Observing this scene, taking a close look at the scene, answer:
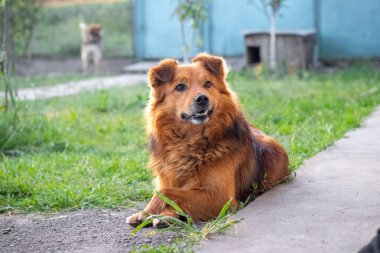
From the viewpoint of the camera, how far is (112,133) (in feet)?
26.6

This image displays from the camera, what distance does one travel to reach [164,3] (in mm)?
15625

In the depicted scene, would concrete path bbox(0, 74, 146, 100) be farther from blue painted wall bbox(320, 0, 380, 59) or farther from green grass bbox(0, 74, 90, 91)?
blue painted wall bbox(320, 0, 380, 59)

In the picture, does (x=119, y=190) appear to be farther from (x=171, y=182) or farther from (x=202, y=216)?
(x=202, y=216)

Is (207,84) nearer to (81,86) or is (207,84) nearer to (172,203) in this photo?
(172,203)

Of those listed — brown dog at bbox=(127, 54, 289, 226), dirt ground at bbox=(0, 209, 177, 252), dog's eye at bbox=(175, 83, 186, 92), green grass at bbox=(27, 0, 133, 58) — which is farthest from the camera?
green grass at bbox=(27, 0, 133, 58)

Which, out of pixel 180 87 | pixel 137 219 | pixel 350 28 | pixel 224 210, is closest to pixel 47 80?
pixel 350 28

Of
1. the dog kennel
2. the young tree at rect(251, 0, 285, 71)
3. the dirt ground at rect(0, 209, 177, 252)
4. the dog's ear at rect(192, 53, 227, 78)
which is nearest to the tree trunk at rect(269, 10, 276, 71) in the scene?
the young tree at rect(251, 0, 285, 71)

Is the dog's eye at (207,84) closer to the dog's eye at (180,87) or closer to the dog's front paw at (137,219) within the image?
the dog's eye at (180,87)

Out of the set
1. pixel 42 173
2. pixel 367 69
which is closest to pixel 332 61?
pixel 367 69

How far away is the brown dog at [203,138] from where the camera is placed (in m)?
4.46

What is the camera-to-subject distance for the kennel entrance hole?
544 inches

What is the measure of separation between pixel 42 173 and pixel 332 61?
9465 millimetres

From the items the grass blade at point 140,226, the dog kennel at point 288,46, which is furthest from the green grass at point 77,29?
the grass blade at point 140,226

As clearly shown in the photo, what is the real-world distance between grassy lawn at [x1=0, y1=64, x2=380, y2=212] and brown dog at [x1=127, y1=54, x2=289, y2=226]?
56cm
